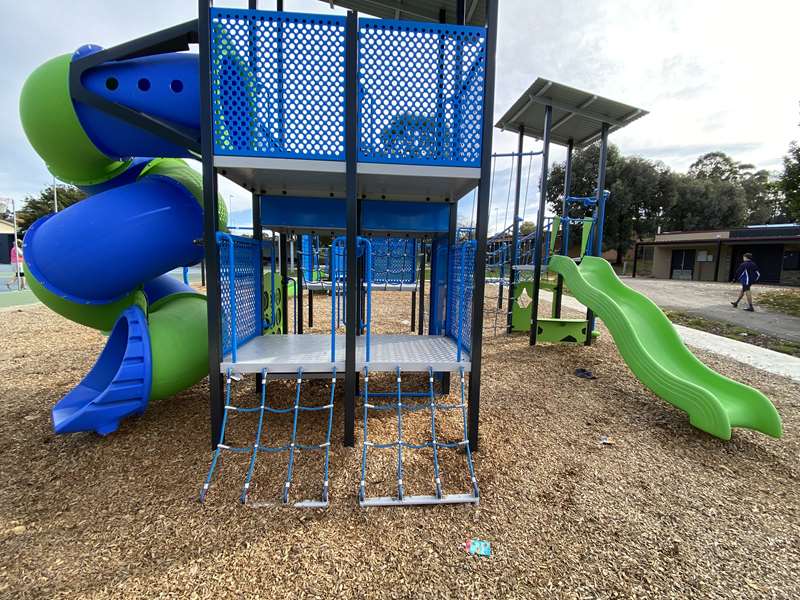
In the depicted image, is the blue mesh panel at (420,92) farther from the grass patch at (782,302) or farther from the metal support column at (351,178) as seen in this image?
the grass patch at (782,302)

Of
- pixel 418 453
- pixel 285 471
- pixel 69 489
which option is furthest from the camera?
pixel 418 453

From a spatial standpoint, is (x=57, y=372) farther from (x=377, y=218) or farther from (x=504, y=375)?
(x=504, y=375)

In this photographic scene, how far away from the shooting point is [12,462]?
3127 millimetres

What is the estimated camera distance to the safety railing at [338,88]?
304 centimetres

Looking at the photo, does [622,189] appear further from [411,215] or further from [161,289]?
[161,289]

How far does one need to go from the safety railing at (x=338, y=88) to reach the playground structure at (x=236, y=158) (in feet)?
0.04

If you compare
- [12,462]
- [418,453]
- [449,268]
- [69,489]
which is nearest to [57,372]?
[12,462]

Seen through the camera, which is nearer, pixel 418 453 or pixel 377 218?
pixel 418 453

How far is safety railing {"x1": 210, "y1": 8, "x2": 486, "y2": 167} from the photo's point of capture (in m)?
3.04

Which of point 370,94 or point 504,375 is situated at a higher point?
point 370,94

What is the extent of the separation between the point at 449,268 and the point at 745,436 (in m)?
3.72

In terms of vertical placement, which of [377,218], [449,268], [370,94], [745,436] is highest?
[370,94]

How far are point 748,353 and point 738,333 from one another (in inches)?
118

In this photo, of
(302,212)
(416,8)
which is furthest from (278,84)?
(416,8)
